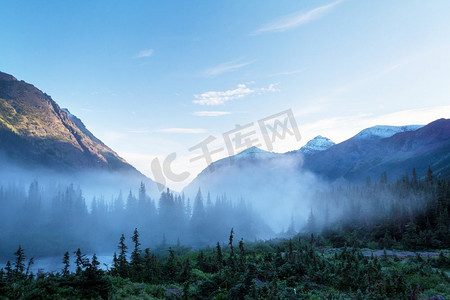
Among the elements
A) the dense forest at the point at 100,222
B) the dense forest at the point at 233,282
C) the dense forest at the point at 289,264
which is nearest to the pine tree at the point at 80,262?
the dense forest at the point at 233,282

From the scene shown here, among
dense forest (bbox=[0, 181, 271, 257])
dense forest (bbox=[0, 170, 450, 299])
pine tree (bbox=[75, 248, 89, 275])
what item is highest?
pine tree (bbox=[75, 248, 89, 275])

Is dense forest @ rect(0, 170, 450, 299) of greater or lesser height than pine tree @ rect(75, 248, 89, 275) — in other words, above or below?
below

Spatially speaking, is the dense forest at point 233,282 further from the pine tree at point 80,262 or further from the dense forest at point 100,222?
the dense forest at point 100,222

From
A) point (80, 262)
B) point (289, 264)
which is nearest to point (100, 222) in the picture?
point (80, 262)

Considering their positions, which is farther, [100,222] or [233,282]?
[100,222]

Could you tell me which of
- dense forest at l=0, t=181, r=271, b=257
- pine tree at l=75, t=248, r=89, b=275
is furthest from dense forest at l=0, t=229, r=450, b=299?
dense forest at l=0, t=181, r=271, b=257

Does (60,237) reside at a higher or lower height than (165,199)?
lower

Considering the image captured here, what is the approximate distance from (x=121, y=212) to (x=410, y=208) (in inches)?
5044

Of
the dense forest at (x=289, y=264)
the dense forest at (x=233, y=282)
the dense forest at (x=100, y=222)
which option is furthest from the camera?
the dense forest at (x=100, y=222)

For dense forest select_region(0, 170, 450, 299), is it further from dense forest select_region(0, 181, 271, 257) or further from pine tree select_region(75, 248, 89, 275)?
dense forest select_region(0, 181, 271, 257)

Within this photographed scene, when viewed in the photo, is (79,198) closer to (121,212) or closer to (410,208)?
(121,212)

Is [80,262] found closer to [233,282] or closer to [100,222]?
[233,282]

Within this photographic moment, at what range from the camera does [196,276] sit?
22.4 m

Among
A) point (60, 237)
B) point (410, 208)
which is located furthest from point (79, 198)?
point (410, 208)
